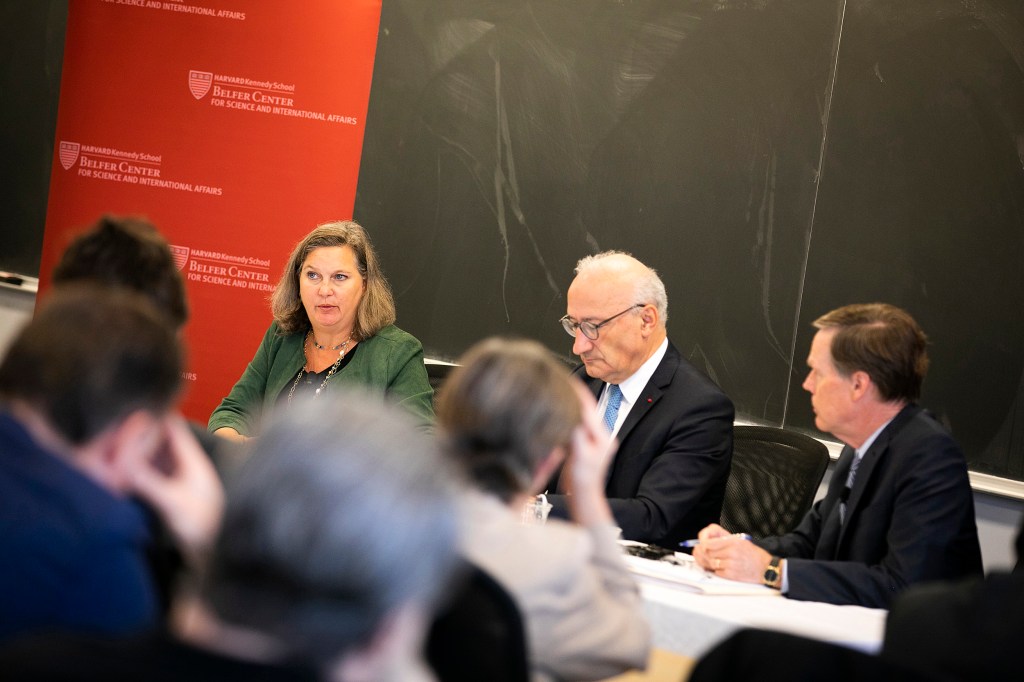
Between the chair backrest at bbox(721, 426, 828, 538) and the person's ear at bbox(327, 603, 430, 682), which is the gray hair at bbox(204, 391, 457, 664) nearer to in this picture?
the person's ear at bbox(327, 603, 430, 682)

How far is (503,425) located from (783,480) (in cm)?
238

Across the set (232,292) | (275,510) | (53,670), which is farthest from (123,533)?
(232,292)

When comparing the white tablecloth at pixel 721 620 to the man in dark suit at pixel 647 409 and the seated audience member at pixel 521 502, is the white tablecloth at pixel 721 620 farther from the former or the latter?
the man in dark suit at pixel 647 409

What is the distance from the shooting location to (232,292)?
218 inches

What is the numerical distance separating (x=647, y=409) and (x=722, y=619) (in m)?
1.34

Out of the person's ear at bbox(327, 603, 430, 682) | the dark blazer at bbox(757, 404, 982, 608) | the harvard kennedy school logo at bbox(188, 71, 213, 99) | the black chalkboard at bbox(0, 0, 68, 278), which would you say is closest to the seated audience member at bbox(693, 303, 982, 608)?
the dark blazer at bbox(757, 404, 982, 608)

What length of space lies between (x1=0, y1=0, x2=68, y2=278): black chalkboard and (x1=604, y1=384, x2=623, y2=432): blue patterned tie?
3.71 meters

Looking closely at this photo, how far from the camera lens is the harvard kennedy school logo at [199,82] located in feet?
18.4

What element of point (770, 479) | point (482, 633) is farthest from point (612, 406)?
point (482, 633)

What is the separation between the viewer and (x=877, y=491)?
121 inches

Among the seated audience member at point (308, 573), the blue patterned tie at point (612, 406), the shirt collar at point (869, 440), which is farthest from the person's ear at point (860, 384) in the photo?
the seated audience member at point (308, 573)

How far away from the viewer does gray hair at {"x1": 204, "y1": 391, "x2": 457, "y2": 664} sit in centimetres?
93

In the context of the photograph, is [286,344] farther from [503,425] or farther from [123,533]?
[123,533]

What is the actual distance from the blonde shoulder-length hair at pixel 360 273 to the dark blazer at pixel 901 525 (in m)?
2.02
